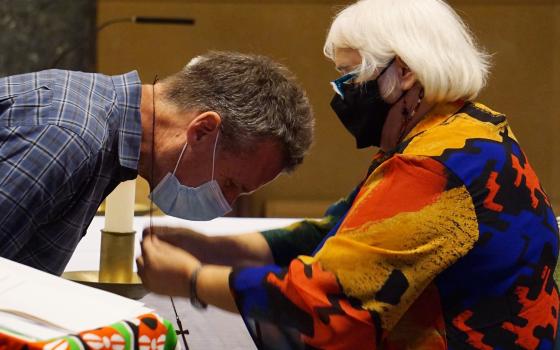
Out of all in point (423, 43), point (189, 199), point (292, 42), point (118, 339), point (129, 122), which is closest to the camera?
point (118, 339)

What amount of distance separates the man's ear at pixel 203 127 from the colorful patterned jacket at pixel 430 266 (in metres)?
0.31

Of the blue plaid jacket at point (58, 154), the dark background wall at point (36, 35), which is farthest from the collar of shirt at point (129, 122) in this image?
the dark background wall at point (36, 35)

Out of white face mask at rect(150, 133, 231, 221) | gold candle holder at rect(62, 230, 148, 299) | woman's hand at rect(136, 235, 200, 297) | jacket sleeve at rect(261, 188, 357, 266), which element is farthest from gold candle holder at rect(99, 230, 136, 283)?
woman's hand at rect(136, 235, 200, 297)

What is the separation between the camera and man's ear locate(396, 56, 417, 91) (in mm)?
1396

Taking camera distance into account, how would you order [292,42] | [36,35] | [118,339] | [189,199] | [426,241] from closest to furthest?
[118,339] → [426,241] → [189,199] → [36,35] → [292,42]

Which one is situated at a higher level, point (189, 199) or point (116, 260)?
point (189, 199)

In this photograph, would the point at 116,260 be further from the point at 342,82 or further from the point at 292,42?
the point at 292,42

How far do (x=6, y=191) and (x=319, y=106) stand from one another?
3.91 meters

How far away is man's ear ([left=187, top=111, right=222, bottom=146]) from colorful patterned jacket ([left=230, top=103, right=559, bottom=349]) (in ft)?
1.03

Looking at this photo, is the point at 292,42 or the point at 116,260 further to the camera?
the point at 292,42

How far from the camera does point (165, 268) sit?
131 cm

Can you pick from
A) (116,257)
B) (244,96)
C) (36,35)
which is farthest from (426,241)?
(36,35)

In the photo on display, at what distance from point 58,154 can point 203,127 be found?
0.30 meters

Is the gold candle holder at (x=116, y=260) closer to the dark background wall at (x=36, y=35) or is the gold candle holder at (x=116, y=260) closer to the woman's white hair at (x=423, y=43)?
the woman's white hair at (x=423, y=43)
